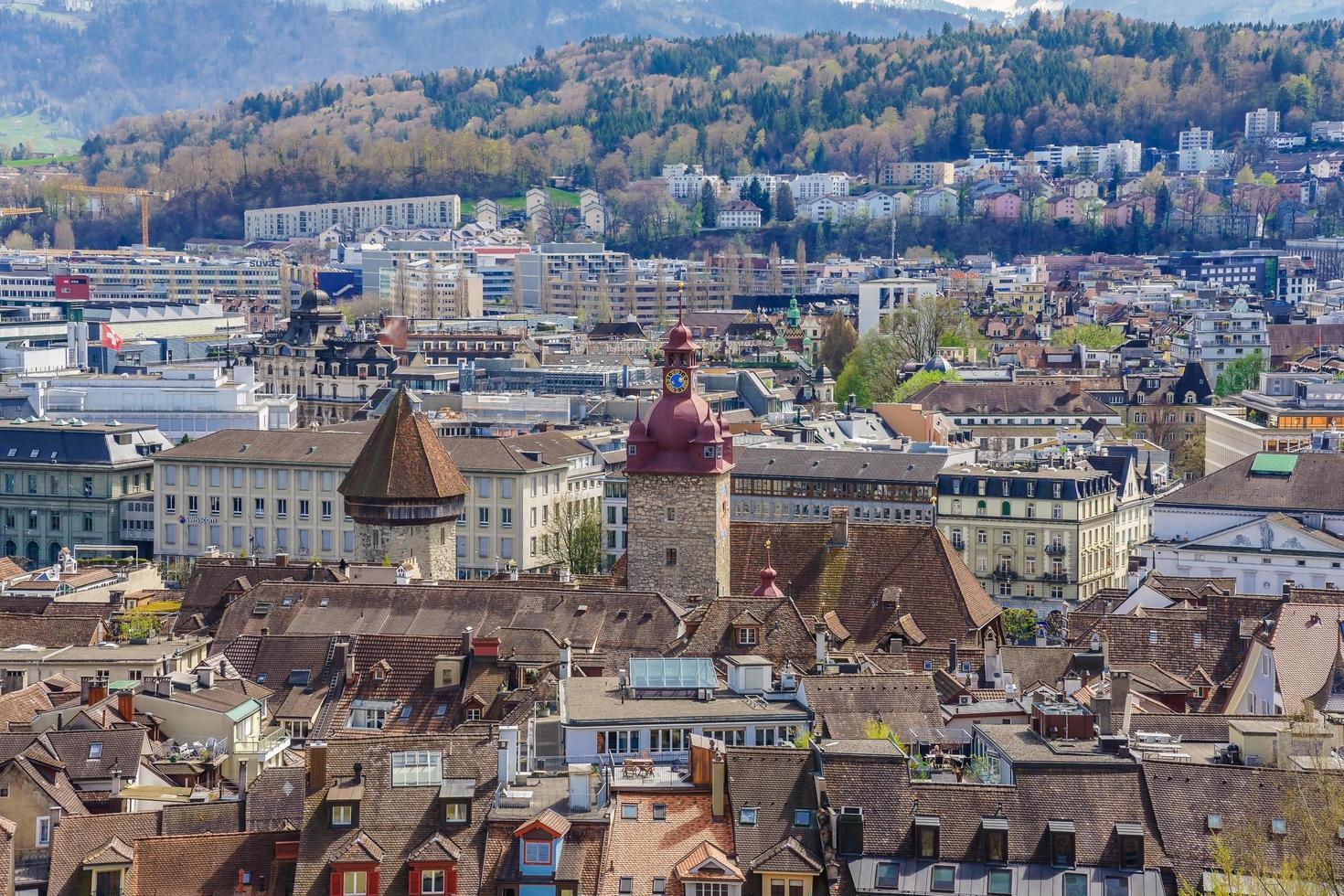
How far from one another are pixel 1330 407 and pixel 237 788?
217 feet

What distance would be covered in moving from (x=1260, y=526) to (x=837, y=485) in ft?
70.5

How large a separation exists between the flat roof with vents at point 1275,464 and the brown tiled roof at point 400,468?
24674 mm

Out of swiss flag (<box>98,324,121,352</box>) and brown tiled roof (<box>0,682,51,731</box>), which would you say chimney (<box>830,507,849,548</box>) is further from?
swiss flag (<box>98,324,121,352</box>)

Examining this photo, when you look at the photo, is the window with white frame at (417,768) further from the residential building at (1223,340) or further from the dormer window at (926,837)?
the residential building at (1223,340)

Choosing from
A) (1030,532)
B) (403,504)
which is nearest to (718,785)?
(403,504)

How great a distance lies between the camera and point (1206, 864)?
1516 inches

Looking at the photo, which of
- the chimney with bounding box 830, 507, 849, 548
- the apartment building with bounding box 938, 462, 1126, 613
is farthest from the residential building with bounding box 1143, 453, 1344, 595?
the chimney with bounding box 830, 507, 849, 548

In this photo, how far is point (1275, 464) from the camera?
276ft

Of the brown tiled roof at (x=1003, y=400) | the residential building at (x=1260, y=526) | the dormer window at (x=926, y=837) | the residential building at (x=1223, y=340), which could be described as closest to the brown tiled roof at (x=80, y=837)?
the dormer window at (x=926, y=837)

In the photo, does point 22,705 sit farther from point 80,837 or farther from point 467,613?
point 467,613

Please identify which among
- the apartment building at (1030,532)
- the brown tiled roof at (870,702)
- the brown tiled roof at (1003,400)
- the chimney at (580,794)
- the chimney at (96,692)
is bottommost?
the apartment building at (1030,532)

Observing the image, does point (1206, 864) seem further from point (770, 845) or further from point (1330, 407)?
point (1330, 407)

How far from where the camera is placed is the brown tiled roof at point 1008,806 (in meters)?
38.9

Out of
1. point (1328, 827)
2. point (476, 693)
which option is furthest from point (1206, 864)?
point (476, 693)
